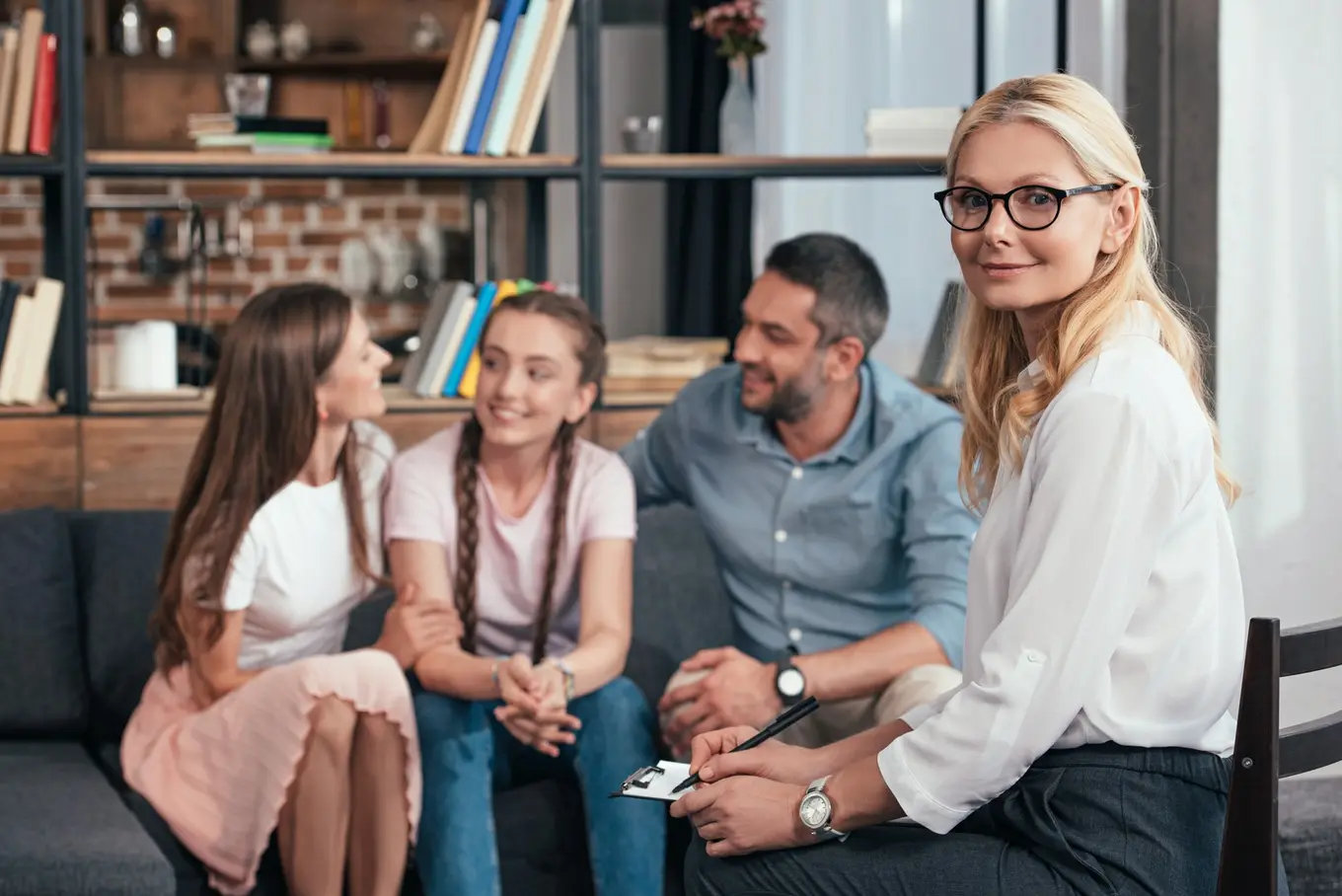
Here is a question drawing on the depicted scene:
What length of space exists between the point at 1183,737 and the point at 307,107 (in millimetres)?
4584

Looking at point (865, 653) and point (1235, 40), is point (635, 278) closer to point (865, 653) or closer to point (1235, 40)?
point (1235, 40)

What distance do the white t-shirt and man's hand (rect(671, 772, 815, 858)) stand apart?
3.04 ft

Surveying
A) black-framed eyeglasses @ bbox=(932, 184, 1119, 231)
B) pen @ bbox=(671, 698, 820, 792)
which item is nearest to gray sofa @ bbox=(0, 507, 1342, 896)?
pen @ bbox=(671, 698, 820, 792)

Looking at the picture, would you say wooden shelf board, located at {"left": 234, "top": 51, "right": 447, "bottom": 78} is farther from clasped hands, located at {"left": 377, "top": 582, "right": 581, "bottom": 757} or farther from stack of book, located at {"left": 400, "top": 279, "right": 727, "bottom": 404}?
clasped hands, located at {"left": 377, "top": 582, "right": 581, "bottom": 757}

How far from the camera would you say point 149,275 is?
17.4ft

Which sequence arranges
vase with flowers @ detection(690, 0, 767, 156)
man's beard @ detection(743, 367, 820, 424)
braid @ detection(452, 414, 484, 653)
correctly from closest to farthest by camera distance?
braid @ detection(452, 414, 484, 653) → man's beard @ detection(743, 367, 820, 424) → vase with flowers @ detection(690, 0, 767, 156)

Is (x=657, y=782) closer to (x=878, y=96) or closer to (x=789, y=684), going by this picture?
(x=789, y=684)

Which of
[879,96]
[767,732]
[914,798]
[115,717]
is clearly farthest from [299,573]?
[879,96]

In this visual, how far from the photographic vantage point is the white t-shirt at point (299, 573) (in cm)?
230

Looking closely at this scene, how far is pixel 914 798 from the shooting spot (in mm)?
1450

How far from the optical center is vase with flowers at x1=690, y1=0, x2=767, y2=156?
3244 mm

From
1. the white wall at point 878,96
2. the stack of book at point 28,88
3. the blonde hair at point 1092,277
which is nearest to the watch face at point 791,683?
the blonde hair at point 1092,277

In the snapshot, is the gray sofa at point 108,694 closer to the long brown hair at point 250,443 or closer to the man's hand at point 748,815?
the long brown hair at point 250,443

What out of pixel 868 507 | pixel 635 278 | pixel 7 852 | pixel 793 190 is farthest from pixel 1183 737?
pixel 635 278
